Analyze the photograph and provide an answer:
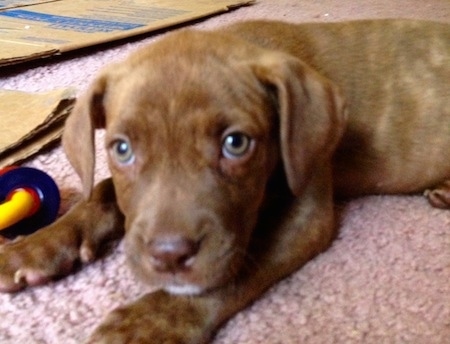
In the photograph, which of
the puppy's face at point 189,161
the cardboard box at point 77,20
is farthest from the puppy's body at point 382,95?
the cardboard box at point 77,20

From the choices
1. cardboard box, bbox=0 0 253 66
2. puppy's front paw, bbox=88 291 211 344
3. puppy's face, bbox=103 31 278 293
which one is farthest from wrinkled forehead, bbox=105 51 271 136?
cardboard box, bbox=0 0 253 66

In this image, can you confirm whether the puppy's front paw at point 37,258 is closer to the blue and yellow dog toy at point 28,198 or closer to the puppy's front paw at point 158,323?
the blue and yellow dog toy at point 28,198

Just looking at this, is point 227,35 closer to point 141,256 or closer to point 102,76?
point 102,76

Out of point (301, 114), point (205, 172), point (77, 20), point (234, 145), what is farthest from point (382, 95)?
point (77, 20)

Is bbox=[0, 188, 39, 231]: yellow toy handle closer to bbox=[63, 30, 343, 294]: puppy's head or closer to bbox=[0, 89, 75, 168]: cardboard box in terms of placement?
bbox=[63, 30, 343, 294]: puppy's head

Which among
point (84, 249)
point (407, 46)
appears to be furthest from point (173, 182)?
point (407, 46)
